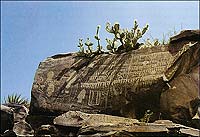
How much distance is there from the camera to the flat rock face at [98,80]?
8180 millimetres

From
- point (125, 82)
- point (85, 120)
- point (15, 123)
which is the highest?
point (125, 82)

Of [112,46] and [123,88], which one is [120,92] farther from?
[112,46]

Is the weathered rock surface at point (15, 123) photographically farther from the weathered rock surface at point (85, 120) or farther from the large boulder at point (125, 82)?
the weathered rock surface at point (85, 120)

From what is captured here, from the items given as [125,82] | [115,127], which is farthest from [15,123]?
[115,127]

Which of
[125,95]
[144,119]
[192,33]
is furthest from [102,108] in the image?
[192,33]

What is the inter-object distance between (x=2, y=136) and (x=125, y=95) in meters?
2.75

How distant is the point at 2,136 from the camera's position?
7.90 metres

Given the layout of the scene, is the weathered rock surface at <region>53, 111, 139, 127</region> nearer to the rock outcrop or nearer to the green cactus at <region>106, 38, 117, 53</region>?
the rock outcrop

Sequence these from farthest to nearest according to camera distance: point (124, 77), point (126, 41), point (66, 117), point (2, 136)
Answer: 1. point (126, 41)
2. point (124, 77)
3. point (2, 136)
4. point (66, 117)

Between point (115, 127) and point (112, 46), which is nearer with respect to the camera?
point (115, 127)

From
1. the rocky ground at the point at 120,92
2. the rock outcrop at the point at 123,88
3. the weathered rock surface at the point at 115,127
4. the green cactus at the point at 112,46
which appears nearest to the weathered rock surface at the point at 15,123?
the rocky ground at the point at 120,92

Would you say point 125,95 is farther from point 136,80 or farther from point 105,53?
point 105,53

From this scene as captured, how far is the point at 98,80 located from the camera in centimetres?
880

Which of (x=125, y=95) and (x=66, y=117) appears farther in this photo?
(x=125, y=95)
